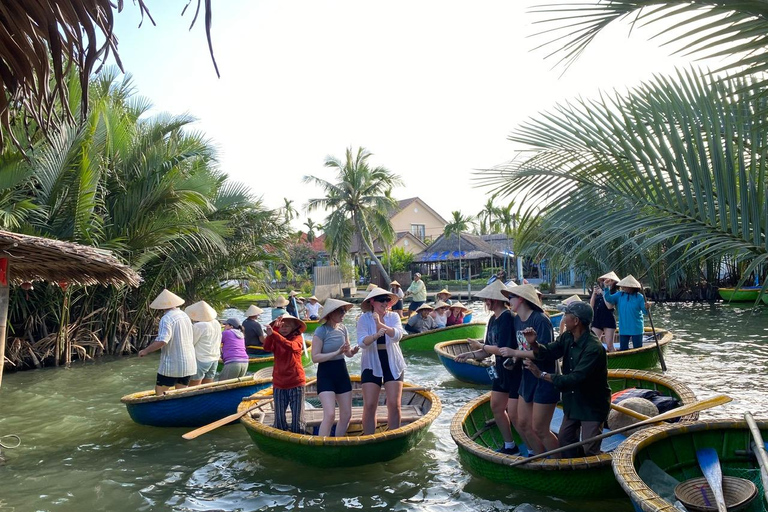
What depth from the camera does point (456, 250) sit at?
45.7 metres

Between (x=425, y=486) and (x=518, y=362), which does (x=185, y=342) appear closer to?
(x=425, y=486)

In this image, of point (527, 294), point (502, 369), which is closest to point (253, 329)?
point (502, 369)

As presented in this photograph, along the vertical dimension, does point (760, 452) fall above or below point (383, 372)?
below

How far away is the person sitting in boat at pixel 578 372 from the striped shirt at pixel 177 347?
16.1 ft

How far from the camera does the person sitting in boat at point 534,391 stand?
5.64 meters

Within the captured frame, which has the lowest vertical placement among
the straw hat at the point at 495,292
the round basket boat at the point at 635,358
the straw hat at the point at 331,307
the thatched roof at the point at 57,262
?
the round basket boat at the point at 635,358

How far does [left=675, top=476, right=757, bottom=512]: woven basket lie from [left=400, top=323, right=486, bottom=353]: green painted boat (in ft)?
33.1

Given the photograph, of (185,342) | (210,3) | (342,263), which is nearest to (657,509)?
(210,3)

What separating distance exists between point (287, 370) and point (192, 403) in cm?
241

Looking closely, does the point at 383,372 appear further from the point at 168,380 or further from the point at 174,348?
the point at 168,380

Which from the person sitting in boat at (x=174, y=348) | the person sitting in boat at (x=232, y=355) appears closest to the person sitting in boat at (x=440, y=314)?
the person sitting in boat at (x=232, y=355)

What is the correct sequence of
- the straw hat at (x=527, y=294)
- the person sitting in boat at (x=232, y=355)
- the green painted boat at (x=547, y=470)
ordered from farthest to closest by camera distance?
the person sitting in boat at (x=232, y=355), the straw hat at (x=527, y=294), the green painted boat at (x=547, y=470)

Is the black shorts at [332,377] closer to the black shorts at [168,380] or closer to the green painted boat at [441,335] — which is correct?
the black shorts at [168,380]

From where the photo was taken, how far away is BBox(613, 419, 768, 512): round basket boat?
4883 mm
